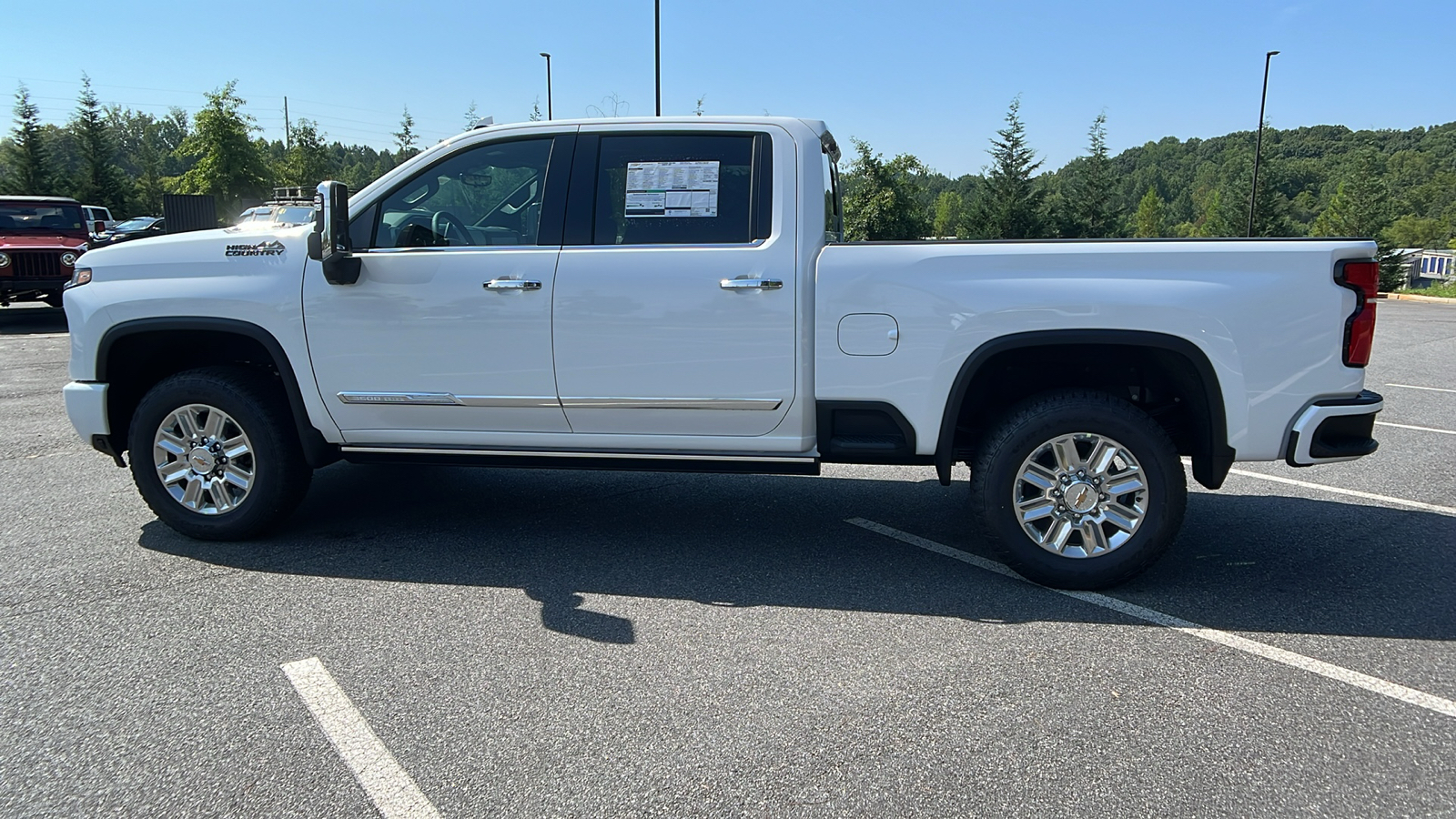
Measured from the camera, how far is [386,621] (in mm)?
3852

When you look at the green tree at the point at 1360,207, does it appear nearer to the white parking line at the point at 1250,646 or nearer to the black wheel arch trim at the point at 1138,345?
the black wheel arch trim at the point at 1138,345

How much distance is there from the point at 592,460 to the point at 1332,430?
3.25 meters

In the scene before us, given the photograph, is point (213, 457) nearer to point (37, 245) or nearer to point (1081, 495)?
point (1081, 495)

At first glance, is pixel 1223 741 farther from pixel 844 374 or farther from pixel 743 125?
pixel 743 125

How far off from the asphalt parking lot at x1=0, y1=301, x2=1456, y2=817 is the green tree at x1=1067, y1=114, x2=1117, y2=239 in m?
54.5

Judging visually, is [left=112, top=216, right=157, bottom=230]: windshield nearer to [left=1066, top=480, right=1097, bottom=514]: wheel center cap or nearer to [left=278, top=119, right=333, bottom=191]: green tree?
[left=278, top=119, right=333, bottom=191]: green tree

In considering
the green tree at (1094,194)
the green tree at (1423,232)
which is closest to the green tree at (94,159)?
the green tree at (1094,194)

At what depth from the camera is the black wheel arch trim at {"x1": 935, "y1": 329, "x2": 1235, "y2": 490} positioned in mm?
3939

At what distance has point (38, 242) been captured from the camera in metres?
16.0

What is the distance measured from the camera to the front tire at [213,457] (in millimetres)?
4742

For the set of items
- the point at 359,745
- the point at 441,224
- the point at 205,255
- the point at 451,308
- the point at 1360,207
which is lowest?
the point at 359,745

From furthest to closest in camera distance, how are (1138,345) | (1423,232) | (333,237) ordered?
(1423,232) < (333,237) < (1138,345)

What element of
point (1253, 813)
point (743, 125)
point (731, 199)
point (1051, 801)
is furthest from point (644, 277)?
point (1253, 813)

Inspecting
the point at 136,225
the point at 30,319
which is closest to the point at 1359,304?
the point at 30,319
